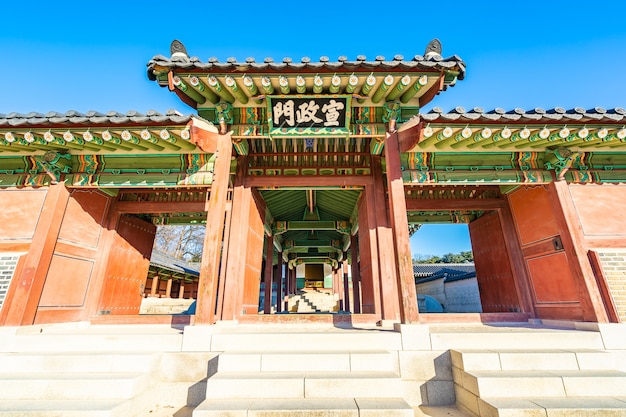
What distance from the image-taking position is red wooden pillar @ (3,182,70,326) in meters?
4.96

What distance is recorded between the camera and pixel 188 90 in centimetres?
541

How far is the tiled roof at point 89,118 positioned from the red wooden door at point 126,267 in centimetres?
307

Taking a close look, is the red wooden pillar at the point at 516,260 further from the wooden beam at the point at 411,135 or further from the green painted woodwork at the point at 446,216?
the wooden beam at the point at 411,135

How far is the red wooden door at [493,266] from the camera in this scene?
22.9ft

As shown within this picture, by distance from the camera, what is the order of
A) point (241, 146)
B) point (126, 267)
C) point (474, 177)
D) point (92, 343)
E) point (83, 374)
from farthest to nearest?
point (126, 267) → point (241, 146) → point (474, 177) → point (92, 343) → point (83, 374)

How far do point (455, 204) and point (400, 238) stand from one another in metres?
3.86

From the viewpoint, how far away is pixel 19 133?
5.16 metres

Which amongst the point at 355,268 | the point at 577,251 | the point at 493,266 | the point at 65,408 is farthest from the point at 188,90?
the point at 355,268

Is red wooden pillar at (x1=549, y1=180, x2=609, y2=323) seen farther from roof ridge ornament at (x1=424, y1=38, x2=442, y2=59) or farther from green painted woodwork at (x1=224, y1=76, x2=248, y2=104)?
green painted woodwork at (x1=224, y1=76, x2=248, y2=104)

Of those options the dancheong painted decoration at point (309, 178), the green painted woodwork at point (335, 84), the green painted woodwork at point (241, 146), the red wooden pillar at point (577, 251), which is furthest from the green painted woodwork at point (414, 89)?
the green painted woodwork at point (241, 146)

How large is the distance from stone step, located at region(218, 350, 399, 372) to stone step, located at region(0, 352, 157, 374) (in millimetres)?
1251

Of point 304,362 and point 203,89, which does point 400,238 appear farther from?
point 203,89

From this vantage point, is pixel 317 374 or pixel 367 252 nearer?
pixel 317 374

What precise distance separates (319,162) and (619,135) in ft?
19.9
